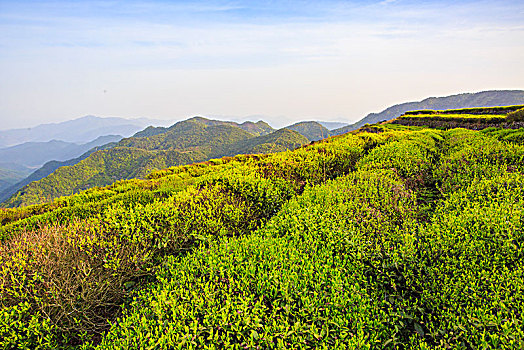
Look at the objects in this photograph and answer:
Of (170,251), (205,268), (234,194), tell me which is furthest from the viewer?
(234,194)

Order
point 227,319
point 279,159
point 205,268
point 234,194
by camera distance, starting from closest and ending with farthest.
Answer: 1. point 227,319
2. point 205,268
3. point 234,194
4. point 279,159

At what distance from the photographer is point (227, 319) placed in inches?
96.0

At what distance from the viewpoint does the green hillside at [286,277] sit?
2.39 m

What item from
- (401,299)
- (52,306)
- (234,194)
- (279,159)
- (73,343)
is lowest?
(73,343)

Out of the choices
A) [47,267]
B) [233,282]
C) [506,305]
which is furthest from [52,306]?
[506,305]

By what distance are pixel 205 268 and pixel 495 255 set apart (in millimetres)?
3705

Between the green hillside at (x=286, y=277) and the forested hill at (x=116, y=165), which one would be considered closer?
the green hillside at (x=286, y=277)

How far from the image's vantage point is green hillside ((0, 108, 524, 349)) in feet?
7.84

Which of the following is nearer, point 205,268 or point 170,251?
point 205,268

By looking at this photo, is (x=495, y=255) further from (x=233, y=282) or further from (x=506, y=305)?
(x=233, y=282)

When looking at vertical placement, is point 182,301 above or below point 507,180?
below

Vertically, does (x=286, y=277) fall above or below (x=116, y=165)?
below

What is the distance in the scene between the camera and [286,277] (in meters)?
2.84

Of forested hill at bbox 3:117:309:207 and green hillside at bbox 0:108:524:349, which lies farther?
forested hill at bbox 3:117:309:207
